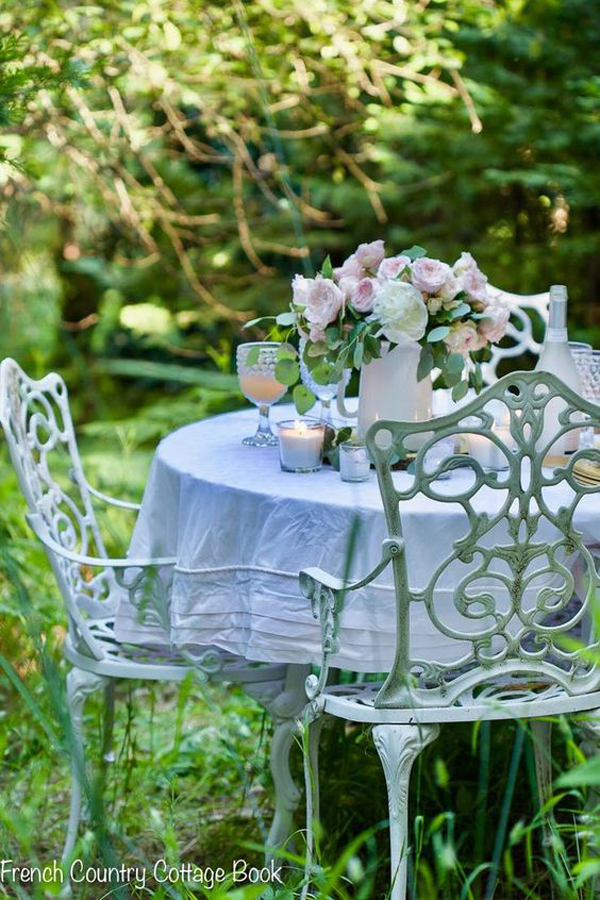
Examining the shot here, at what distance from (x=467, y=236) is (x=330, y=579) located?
4.63 m

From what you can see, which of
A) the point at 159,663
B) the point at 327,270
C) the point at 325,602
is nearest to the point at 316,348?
the point at 327,270

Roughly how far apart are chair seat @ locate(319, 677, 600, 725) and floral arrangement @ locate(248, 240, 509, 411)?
571 mm

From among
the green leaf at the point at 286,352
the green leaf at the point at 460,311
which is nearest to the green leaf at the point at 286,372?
the green leaf at the point at 286,352

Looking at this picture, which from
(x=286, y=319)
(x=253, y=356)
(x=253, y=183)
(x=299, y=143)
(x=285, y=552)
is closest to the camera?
(x=285, y=552)

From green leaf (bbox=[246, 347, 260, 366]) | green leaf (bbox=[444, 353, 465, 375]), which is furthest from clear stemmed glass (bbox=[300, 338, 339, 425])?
green leaf (bbox=[444, 353, 465, 375])

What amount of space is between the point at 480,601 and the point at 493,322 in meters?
0.59

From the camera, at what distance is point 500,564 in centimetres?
201

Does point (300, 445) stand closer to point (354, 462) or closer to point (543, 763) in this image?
point (354, 462)

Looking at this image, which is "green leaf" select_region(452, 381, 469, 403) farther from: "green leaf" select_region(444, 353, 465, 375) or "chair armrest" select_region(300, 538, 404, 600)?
"chair armrest" select_region(300, 538, 404, 600)

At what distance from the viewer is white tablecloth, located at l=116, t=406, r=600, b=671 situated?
1.99 meters

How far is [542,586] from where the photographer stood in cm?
200

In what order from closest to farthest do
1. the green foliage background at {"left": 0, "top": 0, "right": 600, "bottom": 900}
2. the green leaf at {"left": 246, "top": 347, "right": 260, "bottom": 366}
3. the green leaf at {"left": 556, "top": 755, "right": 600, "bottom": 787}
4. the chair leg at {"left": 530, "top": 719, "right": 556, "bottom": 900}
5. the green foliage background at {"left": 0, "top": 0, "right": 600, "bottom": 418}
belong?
1. the green leaf at {"left": 556, "top": 755, "right": 600, "bottom": 787}
2. the chair leg at {"left": 530, "top": 719, "right": 556, "bottom": 900}
3. the green leaf at {"left": 246, "top": 347, "right": 260, "bottom": 366}
4. the green foliage background at {"left": 0, "top": 0, "right": 600, "bottom": 900}
5. the green foliage background at {"left": 0, "top": 0, "right": 600, "bottom": 418}

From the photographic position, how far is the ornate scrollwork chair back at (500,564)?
1.77 metres

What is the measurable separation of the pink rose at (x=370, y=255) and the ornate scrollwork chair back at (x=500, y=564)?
0.46m
